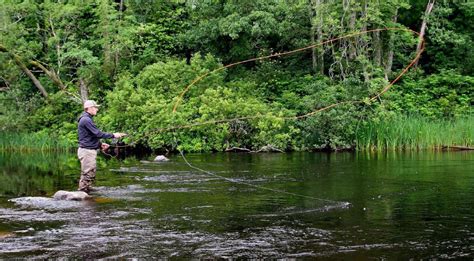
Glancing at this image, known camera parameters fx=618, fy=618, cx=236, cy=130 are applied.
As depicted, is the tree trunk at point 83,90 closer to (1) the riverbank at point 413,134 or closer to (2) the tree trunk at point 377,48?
(1) the riverbank at point 413,134

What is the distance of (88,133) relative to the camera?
11.0m

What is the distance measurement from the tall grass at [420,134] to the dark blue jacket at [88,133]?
13073 mm

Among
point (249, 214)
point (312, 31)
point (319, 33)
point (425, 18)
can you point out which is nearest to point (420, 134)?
point (319, 33)

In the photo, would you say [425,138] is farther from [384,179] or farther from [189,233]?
[189,233]

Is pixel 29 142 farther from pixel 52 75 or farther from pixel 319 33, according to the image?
pixel 319 33

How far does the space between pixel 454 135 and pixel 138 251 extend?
17354mm

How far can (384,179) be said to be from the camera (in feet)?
41.7

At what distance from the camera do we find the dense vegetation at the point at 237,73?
22.5 m

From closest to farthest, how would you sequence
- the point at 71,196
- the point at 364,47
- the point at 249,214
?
the point at 249,214 < the point at 71,196 < the point at 364,47

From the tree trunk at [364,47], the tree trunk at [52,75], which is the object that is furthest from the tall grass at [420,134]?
A: the tree trunk at [52,75]

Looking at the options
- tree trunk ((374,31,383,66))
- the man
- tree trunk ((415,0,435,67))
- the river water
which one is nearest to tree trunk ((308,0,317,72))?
tree trunk ((374,31,383,66))

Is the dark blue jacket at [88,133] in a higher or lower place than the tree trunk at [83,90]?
lower

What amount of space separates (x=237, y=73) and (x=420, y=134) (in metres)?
9.00

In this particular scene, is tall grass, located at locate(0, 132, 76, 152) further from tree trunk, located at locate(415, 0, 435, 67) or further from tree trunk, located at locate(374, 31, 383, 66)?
tree trunk, located at locate(415, 0, 435, 67)
